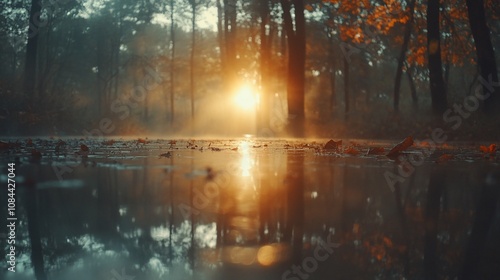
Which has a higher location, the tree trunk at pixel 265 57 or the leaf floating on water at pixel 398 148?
the tree trunk at pixel 265 57

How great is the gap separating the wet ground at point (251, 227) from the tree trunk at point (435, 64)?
1365cm

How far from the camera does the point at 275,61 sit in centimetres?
4138

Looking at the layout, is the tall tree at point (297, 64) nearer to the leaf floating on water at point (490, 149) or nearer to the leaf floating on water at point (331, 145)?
the leaf floating on water at point (331, 145)

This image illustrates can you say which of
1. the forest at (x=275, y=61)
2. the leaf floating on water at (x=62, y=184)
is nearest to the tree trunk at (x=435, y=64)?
the forest at (x=275, y=61)

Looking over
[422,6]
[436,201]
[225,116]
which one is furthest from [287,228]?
[225,116]

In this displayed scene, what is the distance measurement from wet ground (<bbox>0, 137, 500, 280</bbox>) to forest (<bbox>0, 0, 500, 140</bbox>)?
1297 cm

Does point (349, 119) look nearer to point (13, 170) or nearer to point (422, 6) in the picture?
point (422, 6)

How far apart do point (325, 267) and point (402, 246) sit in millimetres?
583

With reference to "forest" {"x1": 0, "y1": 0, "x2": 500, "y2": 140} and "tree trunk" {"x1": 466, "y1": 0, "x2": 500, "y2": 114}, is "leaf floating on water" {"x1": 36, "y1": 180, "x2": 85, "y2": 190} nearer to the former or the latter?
"forest" {"x1": 0, "y1": 0, "x2": 500, "y2": 140}

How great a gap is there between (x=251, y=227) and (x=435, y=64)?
1765cm

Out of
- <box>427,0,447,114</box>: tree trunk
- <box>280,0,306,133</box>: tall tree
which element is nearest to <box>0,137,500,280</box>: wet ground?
<box>427,0,447,114</box>: tree trunk

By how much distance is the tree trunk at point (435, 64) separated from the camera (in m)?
18.6

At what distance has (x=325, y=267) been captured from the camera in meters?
2.17

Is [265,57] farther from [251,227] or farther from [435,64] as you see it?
[251,227]
